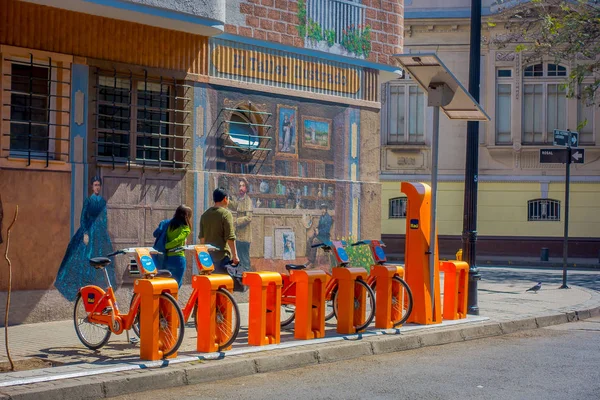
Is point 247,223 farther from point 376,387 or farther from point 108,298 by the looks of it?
point 376,387

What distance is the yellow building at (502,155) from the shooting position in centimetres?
3222

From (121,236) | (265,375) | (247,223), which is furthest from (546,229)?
(265,375)

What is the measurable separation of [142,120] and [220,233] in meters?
2.32

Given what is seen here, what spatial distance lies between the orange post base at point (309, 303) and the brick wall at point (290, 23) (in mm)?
4995

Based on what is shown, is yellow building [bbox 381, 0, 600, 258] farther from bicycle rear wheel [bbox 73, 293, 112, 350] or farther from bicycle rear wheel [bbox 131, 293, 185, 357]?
bicycle rear wheel [bbox 131, 293, 185, 357]

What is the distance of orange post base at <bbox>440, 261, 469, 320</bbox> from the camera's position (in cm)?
1280

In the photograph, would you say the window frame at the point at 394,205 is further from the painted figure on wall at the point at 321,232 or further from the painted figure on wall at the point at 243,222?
the painted figure on wall at the point at 243,222

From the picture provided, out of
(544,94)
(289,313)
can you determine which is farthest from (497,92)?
(289,313)

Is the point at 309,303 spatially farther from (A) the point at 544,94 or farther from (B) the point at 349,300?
(A) the point at 544,94

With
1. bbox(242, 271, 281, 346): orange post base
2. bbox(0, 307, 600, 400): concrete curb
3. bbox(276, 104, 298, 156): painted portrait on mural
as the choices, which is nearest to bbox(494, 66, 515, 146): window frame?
bbox(276, 104, 298, 156): painted portrait on mural

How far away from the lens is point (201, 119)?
13.9 metres

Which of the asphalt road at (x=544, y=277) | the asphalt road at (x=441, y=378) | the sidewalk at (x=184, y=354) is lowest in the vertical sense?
the asphalt road at (x=544, y=277)

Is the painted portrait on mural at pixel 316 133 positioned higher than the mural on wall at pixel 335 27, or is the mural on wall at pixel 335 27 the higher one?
the mural on wall at pixel 335 27

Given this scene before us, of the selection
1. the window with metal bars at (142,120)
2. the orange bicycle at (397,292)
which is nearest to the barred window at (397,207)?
the window with metal bars at (142,120)
